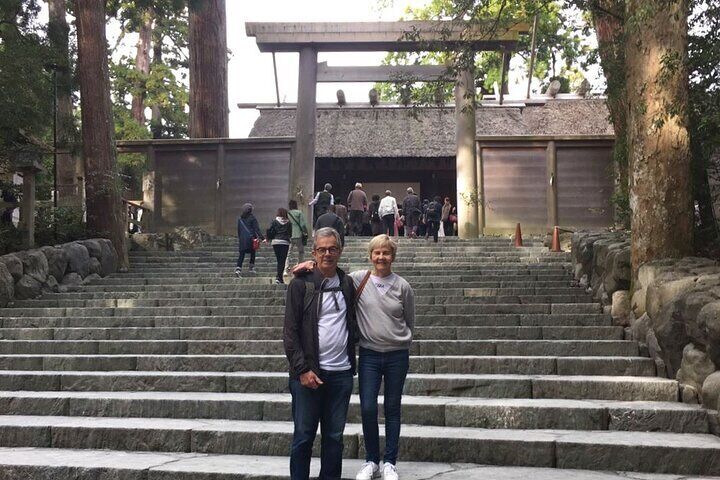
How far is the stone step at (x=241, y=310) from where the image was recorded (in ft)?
33.2

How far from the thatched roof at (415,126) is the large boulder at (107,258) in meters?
11.5

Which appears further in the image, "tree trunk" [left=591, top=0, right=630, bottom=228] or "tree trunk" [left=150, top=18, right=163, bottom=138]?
"tree trunk" [left=150, top=18, right=163, bottom=138]

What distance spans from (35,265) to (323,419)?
913 centimetres

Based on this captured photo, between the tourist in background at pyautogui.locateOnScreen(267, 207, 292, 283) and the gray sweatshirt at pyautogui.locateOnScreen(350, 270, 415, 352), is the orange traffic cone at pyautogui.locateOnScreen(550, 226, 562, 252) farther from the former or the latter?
the gray sweatshirt at pyautogui.locateOnScreen(350, 270, 415, 352)

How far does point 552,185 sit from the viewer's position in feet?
61.7

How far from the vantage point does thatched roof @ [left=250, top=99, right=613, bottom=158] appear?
83.8 feet

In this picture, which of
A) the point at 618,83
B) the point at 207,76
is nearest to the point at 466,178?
the point at 618,83

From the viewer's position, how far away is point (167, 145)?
19516mm

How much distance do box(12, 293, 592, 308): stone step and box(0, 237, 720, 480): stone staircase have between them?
1.1 inches

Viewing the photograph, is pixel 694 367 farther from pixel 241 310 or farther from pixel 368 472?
pixel 241 310

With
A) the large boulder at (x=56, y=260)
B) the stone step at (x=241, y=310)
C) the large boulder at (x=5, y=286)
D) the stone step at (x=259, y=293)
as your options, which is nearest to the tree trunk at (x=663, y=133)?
the stone step at (x=241, y=310)

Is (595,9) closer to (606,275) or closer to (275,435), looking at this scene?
(606,275)

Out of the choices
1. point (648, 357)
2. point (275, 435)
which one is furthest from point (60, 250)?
point (648, 357)

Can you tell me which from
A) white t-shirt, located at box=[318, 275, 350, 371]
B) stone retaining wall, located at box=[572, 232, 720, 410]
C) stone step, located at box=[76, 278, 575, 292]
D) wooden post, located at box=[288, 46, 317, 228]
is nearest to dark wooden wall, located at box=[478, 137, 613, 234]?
wooden post, located at box=[288, 46, 317, 228]
